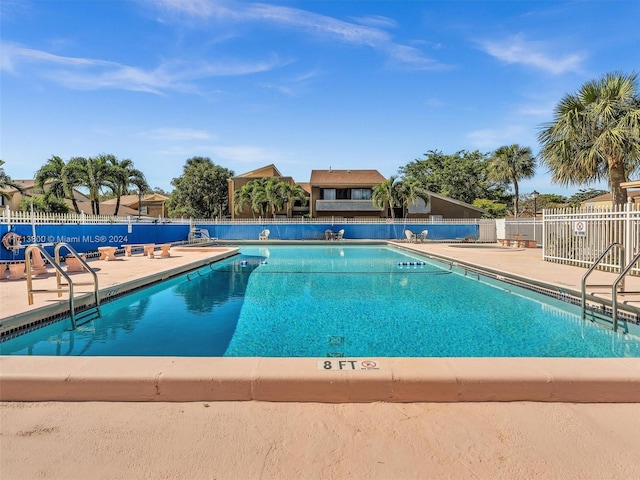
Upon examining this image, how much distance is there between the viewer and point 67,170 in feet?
86.6

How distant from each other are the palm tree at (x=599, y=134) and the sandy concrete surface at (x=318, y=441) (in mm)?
10698

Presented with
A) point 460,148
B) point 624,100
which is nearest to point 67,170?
point 624,100

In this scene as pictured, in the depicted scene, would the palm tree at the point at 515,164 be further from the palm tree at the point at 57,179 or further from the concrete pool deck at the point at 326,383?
the palm tree at the point at 57,179

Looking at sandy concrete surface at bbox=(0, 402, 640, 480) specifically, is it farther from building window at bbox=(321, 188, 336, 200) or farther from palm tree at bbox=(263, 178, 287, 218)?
building window at bbox=(321, 188, 336, 200)

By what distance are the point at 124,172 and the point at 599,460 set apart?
31.2 meters

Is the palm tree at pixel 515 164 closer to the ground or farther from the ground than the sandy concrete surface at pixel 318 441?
farther from the ground

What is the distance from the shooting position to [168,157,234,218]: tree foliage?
3956 cm

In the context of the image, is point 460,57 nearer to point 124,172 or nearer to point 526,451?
point 526,451

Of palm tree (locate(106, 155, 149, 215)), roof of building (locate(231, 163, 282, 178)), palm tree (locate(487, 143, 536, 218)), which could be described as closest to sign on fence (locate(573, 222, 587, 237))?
palm tree (locate(487, 143, 536, 218))

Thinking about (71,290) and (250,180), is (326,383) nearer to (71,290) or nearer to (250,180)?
(71,290)

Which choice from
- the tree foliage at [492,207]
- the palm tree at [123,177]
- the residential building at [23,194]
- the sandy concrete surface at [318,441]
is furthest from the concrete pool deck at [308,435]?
the tree foliage at [492,207]

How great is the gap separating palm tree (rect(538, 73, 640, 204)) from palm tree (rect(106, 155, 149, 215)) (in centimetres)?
2677

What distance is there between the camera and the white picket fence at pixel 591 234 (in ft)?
28.5

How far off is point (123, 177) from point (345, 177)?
18.7 metres
